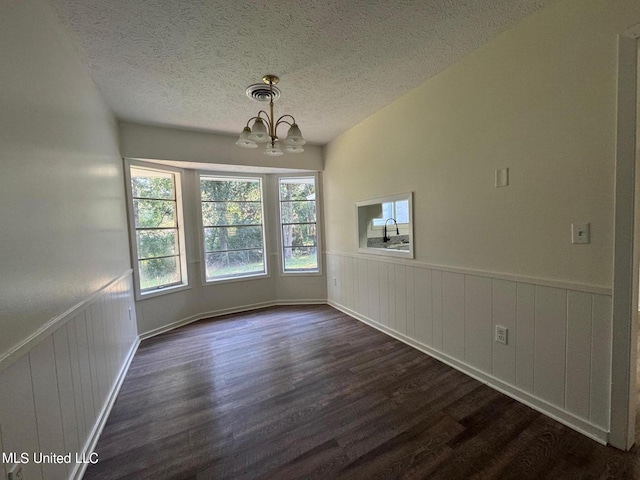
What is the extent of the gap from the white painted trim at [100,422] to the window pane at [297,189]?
2904 millimetres

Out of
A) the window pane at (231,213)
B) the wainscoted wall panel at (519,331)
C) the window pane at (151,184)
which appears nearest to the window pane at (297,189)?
the window pane at (231,213)

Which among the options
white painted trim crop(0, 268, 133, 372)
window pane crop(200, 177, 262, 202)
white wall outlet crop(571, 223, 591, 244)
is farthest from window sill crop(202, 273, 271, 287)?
white wall outlet crop(571, 223, 591, 244)

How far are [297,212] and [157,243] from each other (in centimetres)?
202

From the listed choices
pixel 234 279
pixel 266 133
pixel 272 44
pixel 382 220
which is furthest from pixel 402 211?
pixel 234 279

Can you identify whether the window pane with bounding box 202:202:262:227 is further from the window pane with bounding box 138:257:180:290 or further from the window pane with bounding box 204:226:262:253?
the window pane with bounding box 138:257:180:290

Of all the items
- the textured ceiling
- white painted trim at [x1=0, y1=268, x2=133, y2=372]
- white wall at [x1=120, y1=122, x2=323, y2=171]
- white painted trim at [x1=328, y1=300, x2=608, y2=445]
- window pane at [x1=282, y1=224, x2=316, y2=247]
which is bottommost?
white painted trim at [x1=328, y1=300, x2=608, y2=445]

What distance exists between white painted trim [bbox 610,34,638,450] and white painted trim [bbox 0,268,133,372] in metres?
2.70

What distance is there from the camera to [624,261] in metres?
1.37

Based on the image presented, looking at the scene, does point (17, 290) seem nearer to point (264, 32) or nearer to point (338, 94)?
point (264, 32)

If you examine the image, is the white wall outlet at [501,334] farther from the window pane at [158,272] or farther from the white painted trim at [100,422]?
the window pane at [158,272]

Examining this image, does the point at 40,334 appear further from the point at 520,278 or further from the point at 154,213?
the point at 520,278

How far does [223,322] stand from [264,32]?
10.8 feet

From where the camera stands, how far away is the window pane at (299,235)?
435cm

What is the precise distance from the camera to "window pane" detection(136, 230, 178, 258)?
3.25 metres
